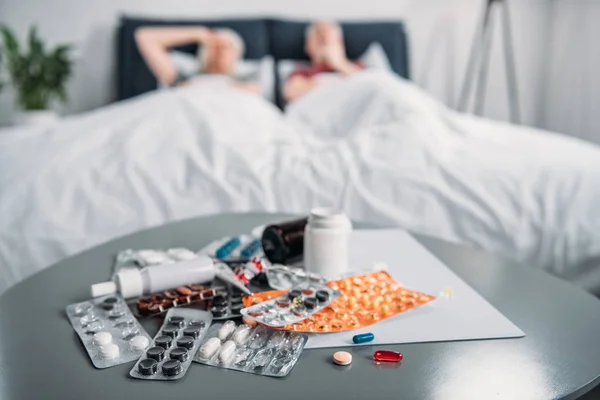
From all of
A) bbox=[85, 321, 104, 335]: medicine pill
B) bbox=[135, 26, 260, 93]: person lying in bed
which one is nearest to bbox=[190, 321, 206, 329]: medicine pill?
bbox=[85, 321, 104, 335]: medicine pill

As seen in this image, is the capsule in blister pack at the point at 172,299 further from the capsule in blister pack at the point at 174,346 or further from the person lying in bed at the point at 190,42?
the person lying in bed at the point at 190,42

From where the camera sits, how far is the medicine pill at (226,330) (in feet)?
2.06

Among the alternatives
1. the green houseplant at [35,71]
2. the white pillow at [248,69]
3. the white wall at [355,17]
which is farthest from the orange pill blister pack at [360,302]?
the white wall at [355,17]

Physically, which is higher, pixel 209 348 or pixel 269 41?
pixel 269 41

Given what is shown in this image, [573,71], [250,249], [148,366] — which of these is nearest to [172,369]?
[148,366]

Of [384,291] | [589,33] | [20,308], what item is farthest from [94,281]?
[589,33]

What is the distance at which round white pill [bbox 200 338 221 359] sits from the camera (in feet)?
A: 1.93

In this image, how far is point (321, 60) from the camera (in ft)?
9.02

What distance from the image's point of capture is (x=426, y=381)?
1.82 ft

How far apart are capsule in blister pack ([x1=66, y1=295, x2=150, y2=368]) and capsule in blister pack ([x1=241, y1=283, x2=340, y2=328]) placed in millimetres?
128

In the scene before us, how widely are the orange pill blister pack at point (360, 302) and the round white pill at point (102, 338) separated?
17 cm

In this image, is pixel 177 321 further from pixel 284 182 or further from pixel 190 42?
pixel 190 42

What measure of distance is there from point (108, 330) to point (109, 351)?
0.19 feet

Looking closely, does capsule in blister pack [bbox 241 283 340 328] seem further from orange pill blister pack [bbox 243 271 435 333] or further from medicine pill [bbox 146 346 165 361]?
medicine pill [bbox 146 346 165 361]
